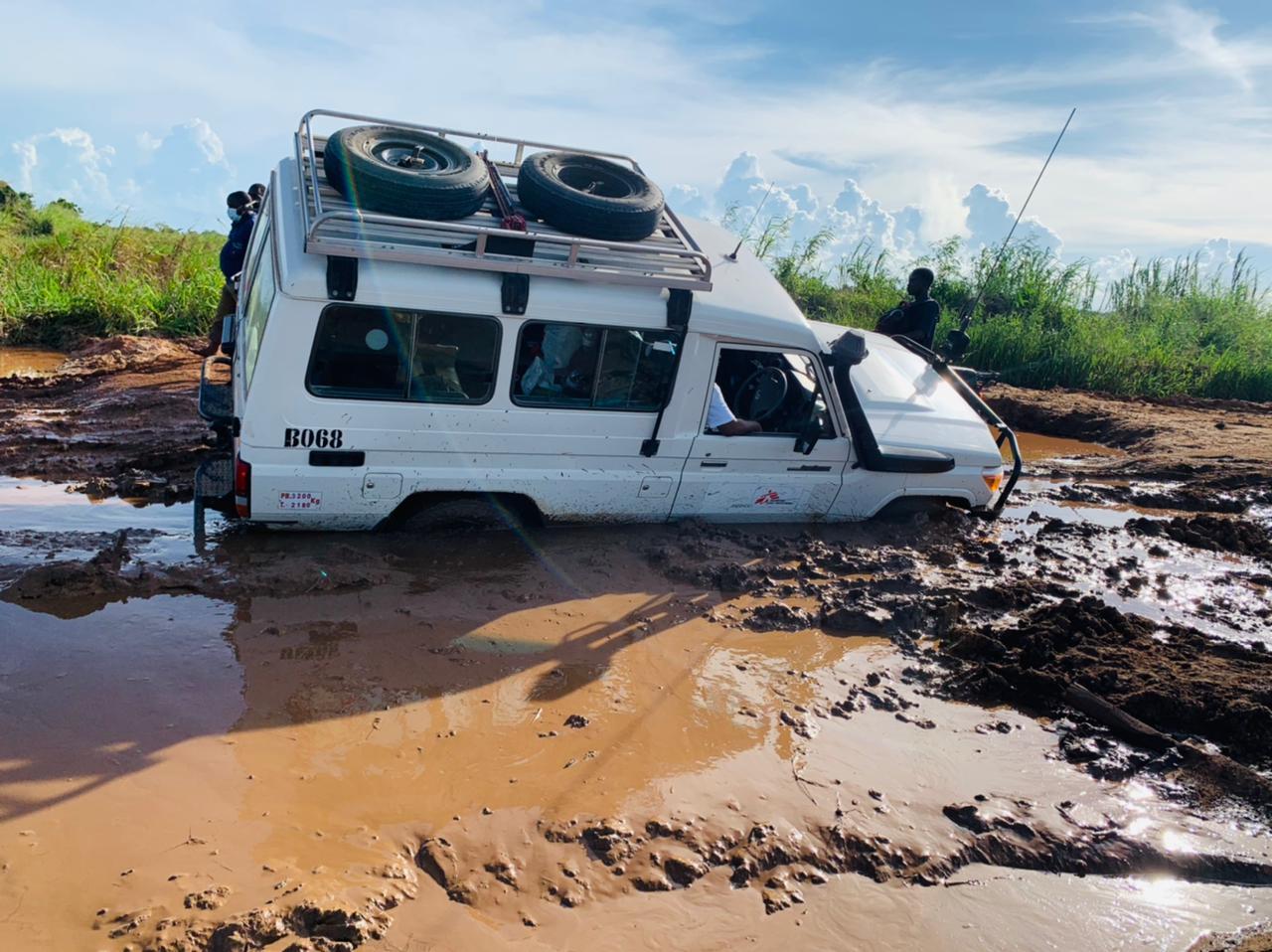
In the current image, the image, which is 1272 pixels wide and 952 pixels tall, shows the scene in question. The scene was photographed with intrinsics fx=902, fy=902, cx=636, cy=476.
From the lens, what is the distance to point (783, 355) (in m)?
5.57

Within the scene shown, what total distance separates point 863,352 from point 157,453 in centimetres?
511

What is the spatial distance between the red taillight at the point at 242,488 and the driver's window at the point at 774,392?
2672mm

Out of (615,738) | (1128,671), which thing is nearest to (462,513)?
(615,738)

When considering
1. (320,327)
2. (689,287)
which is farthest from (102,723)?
(689,287)

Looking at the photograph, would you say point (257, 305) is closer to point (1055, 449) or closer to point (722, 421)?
point (722, 421)

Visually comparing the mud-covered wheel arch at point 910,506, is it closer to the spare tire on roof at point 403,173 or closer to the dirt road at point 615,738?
the dirt road at point 615,738

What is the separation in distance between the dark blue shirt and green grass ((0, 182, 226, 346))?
10.6 ft

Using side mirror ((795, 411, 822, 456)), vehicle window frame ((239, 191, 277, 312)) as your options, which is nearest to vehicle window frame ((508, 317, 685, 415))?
side mirror ((795, 411, 822, 456))

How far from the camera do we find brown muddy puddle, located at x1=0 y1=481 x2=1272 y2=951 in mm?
2881

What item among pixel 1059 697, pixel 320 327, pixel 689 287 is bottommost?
pixel 1059 697

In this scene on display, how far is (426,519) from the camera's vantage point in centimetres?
518

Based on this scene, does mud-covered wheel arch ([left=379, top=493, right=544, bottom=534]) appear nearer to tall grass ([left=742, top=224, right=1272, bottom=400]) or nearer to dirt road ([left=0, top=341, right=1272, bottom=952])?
dirt road ([left=0, top=341, right=1272, bottom=952])

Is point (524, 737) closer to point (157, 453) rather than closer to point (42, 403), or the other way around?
point (157, 453)

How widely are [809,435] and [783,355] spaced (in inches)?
20.6
